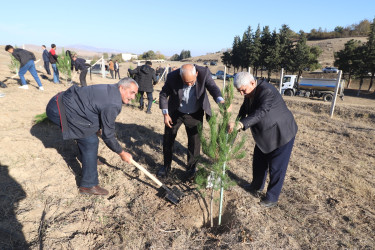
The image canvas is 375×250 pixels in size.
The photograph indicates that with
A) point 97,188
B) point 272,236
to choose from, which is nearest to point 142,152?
point 97,188

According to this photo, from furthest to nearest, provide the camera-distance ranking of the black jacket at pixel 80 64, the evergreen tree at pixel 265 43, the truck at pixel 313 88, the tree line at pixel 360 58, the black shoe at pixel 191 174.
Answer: the evergreen tree at pixel 265 43, the tree line at pixel 360 58, the truck at pixel 313 88, the black jacket at pixel 80 64, the black shoe at pixel 191 174

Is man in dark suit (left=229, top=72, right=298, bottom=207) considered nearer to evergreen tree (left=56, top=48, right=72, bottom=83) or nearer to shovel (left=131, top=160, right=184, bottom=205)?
shovel (left=131, top=160, right=184, bottom=205)

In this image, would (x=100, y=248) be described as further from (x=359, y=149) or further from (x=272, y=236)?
(x=359, y=149)

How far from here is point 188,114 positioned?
3131 millimetres

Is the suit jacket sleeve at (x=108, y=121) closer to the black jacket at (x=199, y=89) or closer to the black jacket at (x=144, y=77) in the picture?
the black jacket at (x=199, y=89)

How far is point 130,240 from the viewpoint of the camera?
227 cm

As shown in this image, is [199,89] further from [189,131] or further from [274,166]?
[274,166]

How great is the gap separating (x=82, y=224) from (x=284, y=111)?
267 cm

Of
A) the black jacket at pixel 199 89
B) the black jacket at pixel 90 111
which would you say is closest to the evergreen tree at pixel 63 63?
the black jacket at pixel 90 111

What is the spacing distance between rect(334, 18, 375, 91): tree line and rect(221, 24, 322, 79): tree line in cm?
280

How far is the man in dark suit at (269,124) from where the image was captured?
2393mm

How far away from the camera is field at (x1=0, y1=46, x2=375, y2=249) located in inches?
90.5

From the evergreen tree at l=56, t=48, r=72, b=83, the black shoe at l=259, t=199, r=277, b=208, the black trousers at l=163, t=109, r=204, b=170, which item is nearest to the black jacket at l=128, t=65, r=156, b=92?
the evergreen tree at l=56, t=48, r=72, b=83

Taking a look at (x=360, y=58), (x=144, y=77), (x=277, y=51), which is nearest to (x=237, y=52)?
(x=277, y=51)
